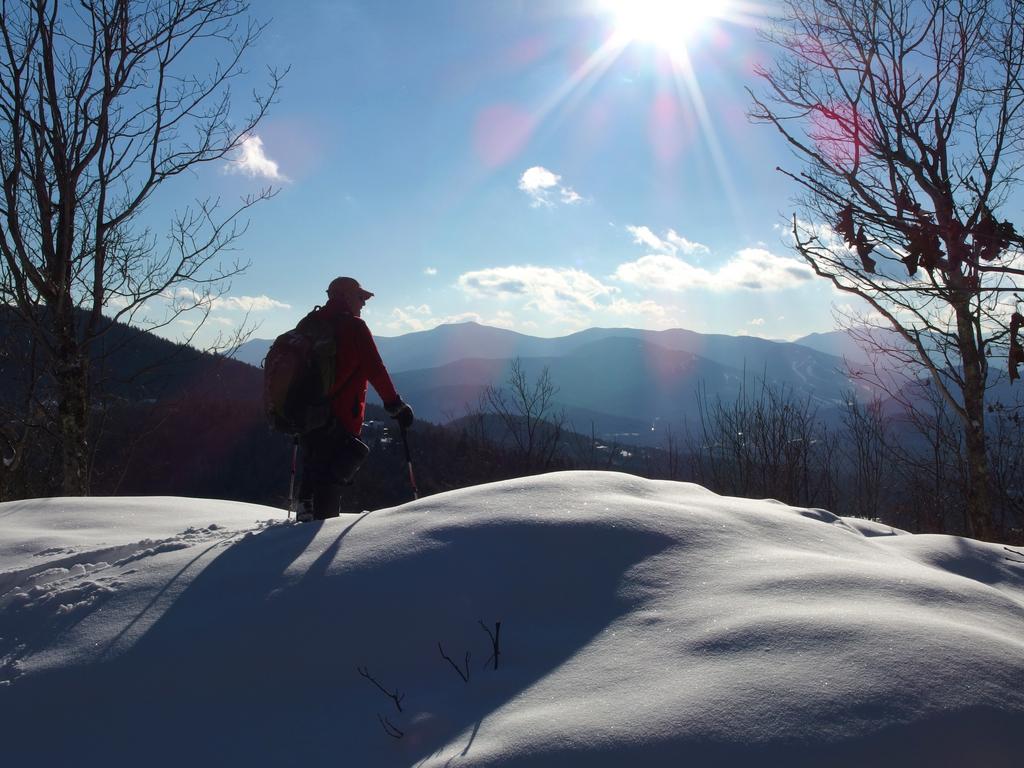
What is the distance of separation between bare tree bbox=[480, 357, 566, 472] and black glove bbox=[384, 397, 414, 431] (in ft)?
18.6

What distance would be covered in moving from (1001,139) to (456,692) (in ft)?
27.6

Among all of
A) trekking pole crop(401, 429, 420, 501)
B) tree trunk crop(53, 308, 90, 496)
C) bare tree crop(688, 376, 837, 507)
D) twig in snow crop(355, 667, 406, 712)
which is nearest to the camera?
twig in snow crop(355, 667, 406, 712)

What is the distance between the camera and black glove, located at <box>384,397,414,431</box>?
425 cm

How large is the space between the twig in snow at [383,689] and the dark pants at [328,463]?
221 centimetres

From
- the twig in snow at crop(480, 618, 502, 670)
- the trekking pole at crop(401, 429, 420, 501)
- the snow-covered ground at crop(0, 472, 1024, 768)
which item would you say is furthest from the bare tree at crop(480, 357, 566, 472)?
the twig in snow at crop(480, 618, 502, 670)

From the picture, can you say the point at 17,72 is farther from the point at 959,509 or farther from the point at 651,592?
the point at 959,509

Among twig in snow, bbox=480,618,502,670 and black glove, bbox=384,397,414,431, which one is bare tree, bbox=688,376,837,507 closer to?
black glove, bbox=384,397,414,431

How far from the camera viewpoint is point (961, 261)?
276 centimetres

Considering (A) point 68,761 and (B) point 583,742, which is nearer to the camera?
(B) point 583,742

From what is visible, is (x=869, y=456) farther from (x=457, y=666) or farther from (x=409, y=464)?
(x=457, y=666)

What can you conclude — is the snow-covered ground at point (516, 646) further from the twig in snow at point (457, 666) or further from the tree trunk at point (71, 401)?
the tree trunk at point (71, 401)

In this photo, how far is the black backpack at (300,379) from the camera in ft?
13.2

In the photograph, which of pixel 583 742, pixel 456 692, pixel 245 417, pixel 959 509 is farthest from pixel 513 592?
pixel 245 417

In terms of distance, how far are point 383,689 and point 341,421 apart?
2469 mm
